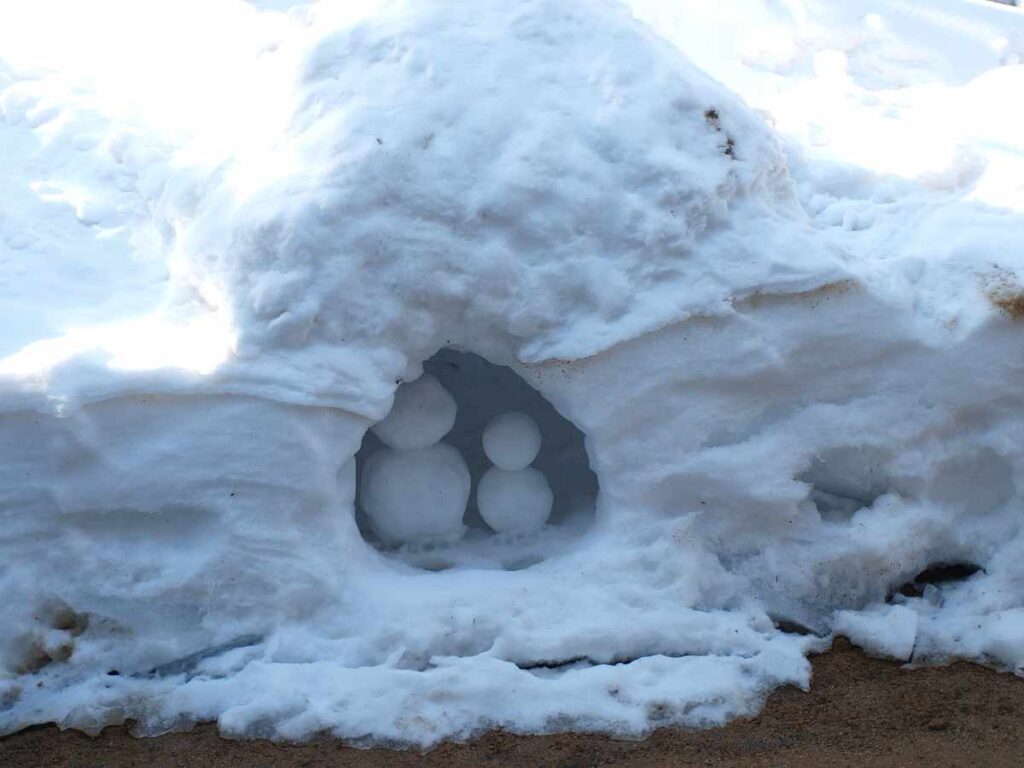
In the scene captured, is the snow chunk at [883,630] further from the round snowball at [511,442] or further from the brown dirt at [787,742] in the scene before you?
the round snowball at [511,442]

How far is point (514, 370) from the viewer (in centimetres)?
253

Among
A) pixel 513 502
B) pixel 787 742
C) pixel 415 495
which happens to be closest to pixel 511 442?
pixel 513 502

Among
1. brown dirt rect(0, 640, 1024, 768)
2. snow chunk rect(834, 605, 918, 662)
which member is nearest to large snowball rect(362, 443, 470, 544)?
brown dirt rect(0, 640, 1024, 768)

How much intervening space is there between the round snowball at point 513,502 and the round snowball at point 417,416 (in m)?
0.19

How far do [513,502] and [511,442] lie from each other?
150 millimetres

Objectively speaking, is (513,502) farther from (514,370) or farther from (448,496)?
(514,370)

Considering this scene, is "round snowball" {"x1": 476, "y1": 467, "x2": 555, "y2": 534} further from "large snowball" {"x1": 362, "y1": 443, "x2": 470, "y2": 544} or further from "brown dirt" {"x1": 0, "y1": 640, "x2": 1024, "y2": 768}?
"brown dirt" {"x1": 0, "y1": 640, "x2": 1024, "y2": 768}

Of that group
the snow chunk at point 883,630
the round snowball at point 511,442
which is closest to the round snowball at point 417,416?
the round snowball at point 511,442

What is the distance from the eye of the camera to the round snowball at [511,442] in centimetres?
266

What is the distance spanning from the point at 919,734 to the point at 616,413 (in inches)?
36.3

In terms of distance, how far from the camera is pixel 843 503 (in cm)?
265

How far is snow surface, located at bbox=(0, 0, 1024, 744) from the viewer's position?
7.52 feet

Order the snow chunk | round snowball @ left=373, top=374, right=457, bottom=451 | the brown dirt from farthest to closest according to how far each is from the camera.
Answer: round snowball @ left=373, top=374, right=457, bottom=451, the snow chunk, the brown dirt

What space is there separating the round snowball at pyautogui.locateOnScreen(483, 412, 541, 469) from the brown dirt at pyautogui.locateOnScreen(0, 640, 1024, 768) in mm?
675
